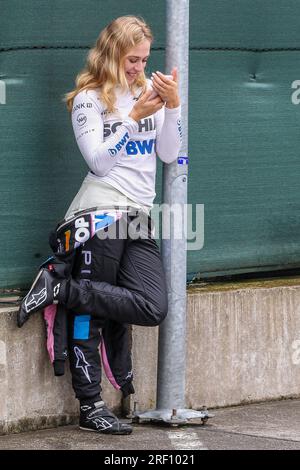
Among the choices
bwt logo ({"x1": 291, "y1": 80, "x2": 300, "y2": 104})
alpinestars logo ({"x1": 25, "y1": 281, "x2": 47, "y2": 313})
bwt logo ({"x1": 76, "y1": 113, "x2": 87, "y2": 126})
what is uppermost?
bwt logo ({"x1": 291, "y1": 80, "x2": 300, "y2": 104})

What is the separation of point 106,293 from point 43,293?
28 cm

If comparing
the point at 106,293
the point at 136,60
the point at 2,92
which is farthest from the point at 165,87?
the point at 106,293

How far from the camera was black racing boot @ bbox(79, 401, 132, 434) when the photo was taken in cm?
537

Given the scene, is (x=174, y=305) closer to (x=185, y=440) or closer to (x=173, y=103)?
(x=185, y=440)

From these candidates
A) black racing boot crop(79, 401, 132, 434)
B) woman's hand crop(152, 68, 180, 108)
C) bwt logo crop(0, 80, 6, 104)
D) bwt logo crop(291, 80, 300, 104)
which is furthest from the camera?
bwt logo crop(291, 80, 300, 104)

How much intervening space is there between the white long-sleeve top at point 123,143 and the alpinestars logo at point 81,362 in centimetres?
65

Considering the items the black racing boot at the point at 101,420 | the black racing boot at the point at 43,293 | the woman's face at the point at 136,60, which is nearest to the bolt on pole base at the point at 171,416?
the black racing boot at the point at 101,420

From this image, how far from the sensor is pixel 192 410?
18.6 ft

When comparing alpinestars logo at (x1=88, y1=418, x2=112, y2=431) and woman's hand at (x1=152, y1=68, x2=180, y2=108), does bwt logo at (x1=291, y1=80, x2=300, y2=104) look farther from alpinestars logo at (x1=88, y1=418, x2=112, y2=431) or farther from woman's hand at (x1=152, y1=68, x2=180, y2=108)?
alpinestars logo at (x1=88, y1=418, x2=112, y2=431)

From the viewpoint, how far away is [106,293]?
17.4ft

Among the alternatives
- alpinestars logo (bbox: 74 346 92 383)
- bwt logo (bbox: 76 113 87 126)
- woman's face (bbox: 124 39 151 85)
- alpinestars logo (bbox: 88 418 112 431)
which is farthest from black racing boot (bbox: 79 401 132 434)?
woman's face (bbox: 124 39 151 85)

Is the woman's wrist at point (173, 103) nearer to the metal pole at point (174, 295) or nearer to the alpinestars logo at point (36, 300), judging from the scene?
the metal pole at point (174, 295)

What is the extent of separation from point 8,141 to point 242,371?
5.58 ft
